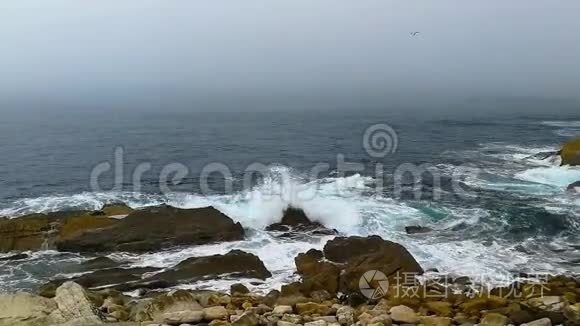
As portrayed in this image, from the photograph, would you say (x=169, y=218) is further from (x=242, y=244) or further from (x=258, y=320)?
(x=258, y=320)

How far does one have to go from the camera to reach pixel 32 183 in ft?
108

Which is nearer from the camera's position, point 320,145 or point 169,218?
point 169,218

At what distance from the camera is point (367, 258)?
16.7 meters

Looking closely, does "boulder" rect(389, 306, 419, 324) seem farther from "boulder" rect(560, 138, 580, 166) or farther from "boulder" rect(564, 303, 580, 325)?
"boulder" rect(560, 138, 580, 166)

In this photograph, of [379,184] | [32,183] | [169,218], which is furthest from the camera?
[32,183]

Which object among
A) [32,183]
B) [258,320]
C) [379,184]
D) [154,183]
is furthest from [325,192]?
[32,183]

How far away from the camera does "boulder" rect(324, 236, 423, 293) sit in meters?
15.8

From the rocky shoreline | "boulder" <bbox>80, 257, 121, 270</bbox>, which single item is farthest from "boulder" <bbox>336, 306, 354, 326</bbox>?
"boulder" <bbox>80, 257, 121, 270</bbox>

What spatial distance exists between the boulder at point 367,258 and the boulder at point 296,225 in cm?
316

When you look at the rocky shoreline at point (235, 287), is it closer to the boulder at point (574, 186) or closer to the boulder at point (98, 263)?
the boulder at point (98, 263)

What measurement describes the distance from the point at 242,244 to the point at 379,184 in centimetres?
1267

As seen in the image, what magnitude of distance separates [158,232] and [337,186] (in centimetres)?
1227

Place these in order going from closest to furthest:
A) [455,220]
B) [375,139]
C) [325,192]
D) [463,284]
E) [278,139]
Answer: [463,284] → [455,220] → [325,192] → [278,139] → [375,139]

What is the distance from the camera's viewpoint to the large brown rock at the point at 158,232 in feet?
64.8
